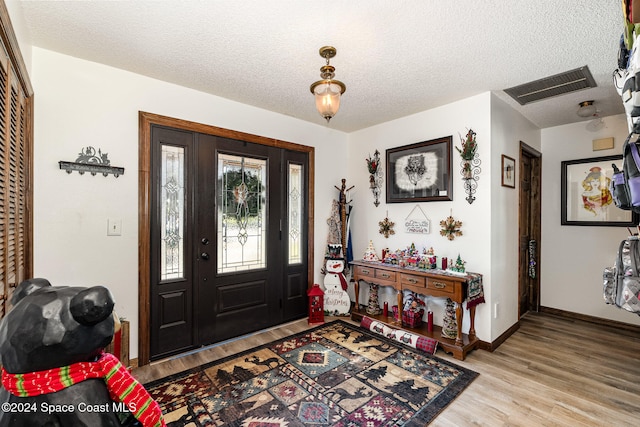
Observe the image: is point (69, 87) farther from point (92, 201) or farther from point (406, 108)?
point (406, 108)

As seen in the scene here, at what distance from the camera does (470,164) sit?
2.97 meters

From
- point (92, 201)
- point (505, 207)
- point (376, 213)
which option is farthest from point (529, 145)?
point (92, 201)

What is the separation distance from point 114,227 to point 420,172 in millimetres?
3066

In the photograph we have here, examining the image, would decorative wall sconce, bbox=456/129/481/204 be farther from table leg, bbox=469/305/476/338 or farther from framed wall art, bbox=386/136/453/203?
table leg, bbox=469/305/476/338

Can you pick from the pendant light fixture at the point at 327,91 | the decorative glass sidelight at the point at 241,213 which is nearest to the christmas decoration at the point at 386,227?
the decorative glass sidelight at the point at 241,213

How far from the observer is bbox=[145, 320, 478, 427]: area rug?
190 cm

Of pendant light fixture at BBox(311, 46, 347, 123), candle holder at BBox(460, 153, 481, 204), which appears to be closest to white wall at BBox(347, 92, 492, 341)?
candle holder at BBox(460, 153, 481, 204)

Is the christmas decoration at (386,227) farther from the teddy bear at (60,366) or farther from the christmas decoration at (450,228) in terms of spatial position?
the teddy bear at (60,366)

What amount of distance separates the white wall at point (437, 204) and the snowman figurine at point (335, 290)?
44 cm

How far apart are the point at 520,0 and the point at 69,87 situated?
3.11 m

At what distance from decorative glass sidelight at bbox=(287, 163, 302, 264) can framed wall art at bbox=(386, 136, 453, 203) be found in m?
1.13

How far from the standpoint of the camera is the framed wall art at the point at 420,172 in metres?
3.17

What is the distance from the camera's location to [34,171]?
83.5 inches

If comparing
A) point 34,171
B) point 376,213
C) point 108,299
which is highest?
point 34,171
